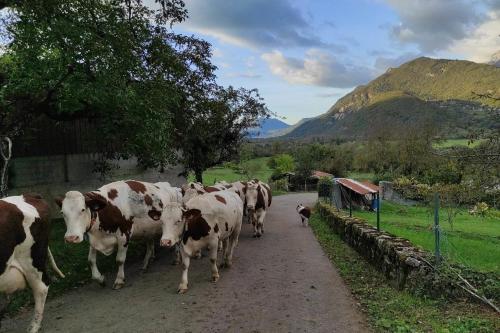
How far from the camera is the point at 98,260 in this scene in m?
10.4

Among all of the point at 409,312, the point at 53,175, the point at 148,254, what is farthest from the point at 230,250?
the point at 53,175

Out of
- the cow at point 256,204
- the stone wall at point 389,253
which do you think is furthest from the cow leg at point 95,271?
the cow at point 256,204

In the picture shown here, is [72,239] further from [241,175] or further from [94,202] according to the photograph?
[241,175]

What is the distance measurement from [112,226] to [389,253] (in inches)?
227

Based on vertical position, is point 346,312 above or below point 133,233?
below

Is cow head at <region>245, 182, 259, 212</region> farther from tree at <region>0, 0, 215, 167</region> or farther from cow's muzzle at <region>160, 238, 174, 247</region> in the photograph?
cow's muzzle at <region>160, 238, 174, 247</region>

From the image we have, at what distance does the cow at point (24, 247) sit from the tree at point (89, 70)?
16.6 feet

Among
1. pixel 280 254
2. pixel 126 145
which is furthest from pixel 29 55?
pixel 280 254

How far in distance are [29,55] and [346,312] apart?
9.18 metres

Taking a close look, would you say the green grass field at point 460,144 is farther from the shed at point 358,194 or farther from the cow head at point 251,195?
the shed at point 358,194

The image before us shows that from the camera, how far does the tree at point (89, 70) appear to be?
10469 mm

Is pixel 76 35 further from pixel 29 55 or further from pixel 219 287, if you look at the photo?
pixel 219 287

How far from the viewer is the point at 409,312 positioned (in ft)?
22.5

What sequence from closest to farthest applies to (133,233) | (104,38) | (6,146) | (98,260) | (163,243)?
(163,243)
(133,233)
(98,260)
(104,38)
(6,146)
